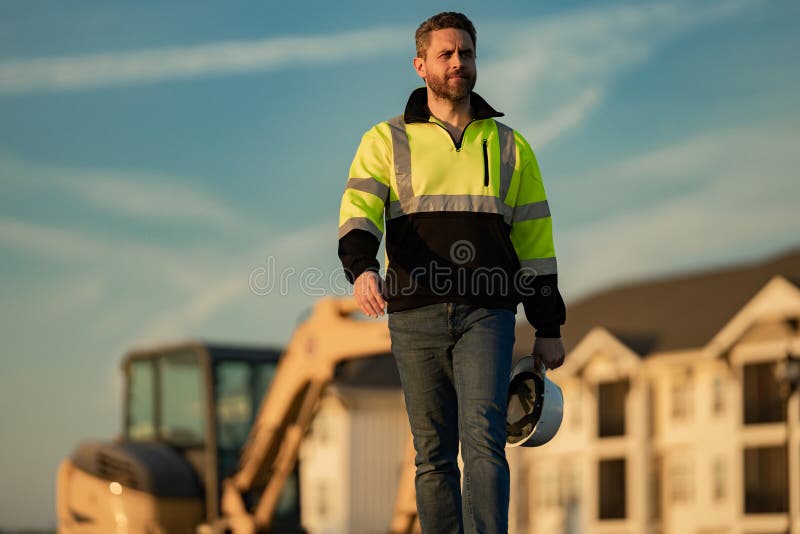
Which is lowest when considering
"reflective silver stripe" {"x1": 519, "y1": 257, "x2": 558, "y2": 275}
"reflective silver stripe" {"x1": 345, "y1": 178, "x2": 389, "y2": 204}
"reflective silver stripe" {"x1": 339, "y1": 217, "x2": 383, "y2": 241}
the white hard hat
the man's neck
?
the white hard hat

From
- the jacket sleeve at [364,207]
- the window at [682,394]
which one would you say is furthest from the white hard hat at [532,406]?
the window at [682,394]

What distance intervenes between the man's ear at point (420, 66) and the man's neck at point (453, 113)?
0.08 meters

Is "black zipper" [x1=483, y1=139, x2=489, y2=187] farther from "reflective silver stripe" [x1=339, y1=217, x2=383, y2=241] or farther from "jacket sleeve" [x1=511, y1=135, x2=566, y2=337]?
"reflective silver stripe" [x1=339, y1=217, x2=383, y2=241]

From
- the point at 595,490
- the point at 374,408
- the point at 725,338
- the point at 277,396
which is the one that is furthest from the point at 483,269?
the point at 374,408

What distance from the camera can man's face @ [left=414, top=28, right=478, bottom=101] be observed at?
522cm

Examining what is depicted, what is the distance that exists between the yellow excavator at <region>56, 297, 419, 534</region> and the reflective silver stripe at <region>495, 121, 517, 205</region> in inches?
476

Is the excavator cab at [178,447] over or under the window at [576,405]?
under

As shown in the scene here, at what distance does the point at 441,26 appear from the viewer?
5.27m

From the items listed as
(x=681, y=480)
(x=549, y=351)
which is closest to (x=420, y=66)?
(x=549, y=351)

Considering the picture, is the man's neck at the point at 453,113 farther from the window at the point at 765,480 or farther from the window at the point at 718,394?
the window at the point at 718,394

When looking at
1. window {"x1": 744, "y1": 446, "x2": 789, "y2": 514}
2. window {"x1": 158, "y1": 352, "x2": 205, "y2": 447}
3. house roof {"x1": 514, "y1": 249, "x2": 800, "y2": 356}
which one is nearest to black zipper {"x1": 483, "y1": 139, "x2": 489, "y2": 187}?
window {"x1": 158, "y1": 352, "x2": 205, "y2": 447}

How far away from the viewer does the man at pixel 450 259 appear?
5133 millimetres

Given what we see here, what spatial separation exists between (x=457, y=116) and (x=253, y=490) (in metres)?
14.0

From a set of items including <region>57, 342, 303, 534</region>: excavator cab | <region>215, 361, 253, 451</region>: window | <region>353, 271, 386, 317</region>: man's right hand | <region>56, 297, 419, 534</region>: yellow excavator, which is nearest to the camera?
<region>353, 271, 386, 317</region>: man's right hand
